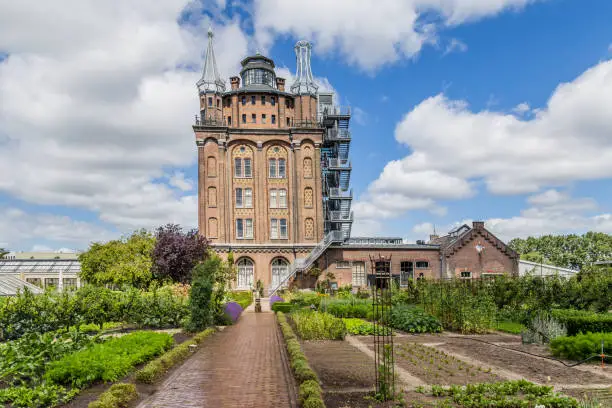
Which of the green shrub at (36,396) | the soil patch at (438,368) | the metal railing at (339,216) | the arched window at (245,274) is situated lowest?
the soil patch at (438,368)

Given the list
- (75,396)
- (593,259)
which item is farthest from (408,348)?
(593,259)

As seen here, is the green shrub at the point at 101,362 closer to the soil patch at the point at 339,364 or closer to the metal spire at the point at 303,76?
the soil patch at the point at 339,364

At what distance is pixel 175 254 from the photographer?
34094 mm

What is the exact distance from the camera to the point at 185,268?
3478 centimetres

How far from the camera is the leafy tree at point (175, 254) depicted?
112ft

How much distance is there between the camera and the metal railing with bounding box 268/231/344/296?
42344 millimetres

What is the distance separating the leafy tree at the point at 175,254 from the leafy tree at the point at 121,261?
1.03 m

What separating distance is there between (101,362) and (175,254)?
963 inches

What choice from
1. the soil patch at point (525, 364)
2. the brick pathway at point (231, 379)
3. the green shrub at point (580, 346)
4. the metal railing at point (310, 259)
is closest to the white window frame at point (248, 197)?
the metal railing at point (310, 259)

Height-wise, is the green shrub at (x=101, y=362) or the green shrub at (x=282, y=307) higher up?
the green shrub at (x=101, y=362)

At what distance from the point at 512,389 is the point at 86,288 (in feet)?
46.2

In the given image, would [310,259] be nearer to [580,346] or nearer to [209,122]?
[209,122]

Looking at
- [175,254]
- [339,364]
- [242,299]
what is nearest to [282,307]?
[242,299]

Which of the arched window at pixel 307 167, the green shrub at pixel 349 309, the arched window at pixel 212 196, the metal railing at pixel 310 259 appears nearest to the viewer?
the green shrub at pixel 349 309
